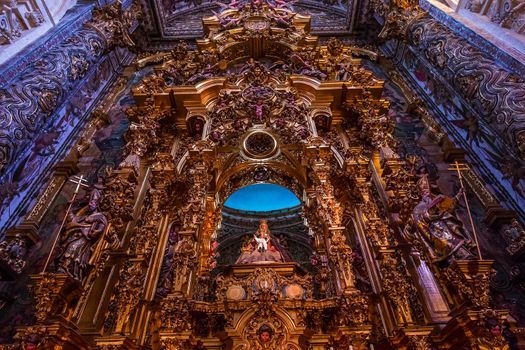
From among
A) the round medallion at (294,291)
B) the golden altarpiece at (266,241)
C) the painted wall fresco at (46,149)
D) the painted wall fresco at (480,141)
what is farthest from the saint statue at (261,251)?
the painted wall fresco at (480,141)

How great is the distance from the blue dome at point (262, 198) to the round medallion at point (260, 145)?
9.85 feet

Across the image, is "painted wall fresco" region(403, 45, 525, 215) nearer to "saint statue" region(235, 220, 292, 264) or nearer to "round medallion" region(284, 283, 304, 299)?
"round medallion" region(284, 283, 304, 299)

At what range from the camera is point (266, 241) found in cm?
618

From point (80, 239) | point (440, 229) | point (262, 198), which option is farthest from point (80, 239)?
point (262, 198)

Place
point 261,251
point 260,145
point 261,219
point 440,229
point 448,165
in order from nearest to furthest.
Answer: point 440,229 < point 261,251 < point 448,165 < point 260,145 < point 261,219

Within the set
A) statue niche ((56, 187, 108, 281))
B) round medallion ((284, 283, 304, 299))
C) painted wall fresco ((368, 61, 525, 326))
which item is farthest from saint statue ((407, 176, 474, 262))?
statue niche ((56, 187, 108, 281))

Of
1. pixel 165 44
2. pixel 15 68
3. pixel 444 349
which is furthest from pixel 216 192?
pixel 165 44

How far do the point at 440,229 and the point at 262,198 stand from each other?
23.8 feet

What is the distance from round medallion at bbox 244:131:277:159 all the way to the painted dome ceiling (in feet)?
22.6

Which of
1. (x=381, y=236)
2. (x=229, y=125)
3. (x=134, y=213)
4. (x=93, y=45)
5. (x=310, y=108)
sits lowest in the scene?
(x=381, y=236)

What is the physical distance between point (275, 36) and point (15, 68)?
654 cm

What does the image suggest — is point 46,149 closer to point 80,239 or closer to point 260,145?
point 80,239

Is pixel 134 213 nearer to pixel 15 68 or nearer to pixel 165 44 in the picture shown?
pixel 15 68

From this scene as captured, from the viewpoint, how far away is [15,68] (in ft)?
19.0
